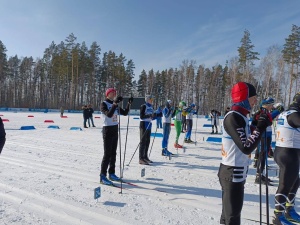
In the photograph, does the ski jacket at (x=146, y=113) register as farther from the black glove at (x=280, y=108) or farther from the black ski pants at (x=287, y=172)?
the black ski pants at (x=287, y=172)

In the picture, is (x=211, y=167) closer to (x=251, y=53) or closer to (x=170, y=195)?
(x=170, y=195)

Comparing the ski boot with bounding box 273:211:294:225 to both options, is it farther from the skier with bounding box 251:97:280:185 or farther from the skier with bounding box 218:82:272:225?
the skier with bounding box 218:82:272:225

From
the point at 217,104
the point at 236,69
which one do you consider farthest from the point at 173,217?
the point at 217,104

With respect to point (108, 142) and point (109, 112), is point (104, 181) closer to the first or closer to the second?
point (108, 142)

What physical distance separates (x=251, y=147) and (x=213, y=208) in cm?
221

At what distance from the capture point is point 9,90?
200ft

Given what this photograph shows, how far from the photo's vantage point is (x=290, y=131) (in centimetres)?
342

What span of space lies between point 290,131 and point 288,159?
1.33 feet

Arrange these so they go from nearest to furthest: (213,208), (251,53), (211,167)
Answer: (213,208) < (211,167) < (251,53)

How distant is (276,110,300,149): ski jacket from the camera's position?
10.8 ft

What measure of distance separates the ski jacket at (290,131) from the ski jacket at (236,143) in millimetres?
1268

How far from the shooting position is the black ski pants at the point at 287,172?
3336 millimetres

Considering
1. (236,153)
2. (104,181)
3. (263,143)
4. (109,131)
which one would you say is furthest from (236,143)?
(104,181)

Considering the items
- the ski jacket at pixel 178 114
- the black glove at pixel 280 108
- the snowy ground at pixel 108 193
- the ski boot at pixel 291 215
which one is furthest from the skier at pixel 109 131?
the ski jacket at pixel 178 114
